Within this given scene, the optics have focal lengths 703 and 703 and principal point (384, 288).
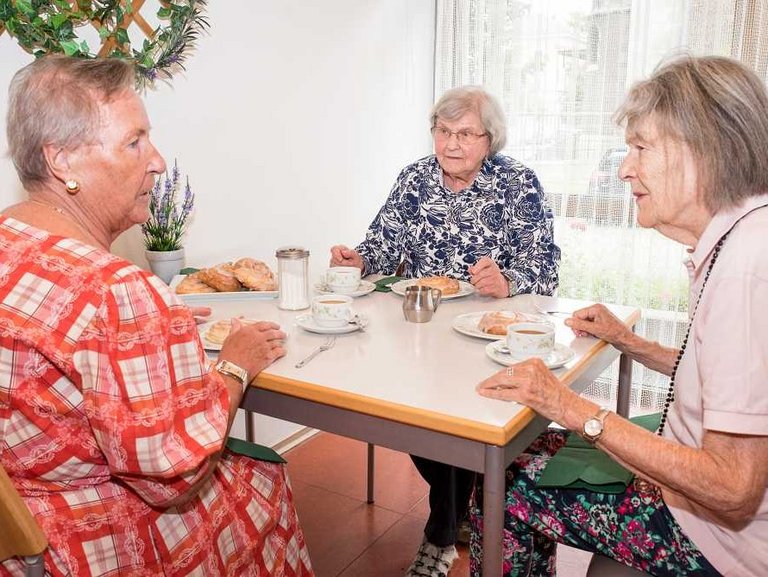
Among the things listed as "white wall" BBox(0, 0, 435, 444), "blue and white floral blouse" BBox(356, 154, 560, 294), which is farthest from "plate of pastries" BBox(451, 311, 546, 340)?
"white wall" BBox(0, 0, 435, 444)

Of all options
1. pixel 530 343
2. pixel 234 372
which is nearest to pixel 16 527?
pixel 234 372

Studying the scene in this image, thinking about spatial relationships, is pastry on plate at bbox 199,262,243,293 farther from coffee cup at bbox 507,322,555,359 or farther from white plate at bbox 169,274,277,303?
coffee cup at bbox 507,322,555,359

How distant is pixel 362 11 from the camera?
310 cm

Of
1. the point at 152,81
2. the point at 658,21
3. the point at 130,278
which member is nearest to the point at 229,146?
the point at 152,81

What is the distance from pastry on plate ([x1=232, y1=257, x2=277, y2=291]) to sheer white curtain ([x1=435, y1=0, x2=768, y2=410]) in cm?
190

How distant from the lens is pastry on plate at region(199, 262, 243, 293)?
192cm

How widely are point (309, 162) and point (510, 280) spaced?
1172 mm

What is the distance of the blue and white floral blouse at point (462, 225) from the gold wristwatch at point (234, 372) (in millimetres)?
1110

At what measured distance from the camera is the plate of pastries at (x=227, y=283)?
6.26 feet

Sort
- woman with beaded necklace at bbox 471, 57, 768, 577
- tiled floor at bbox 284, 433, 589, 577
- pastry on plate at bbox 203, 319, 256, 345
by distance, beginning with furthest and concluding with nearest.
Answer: tiled floor at bbox 284, 433, 589, 577
pastry on plate at bbox 203, 319, 256, 345
woman with beaded necklace at bbox 471, 57, 768, 577

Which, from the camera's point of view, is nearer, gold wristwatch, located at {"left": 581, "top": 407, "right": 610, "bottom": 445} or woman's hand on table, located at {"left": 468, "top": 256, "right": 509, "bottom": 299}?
gold wristwatch, located at {"left": 581, "top": 407, "right": 610, "bottom": 445}

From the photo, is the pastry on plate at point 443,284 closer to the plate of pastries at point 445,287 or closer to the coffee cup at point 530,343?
the plate of pastries at point 445,287

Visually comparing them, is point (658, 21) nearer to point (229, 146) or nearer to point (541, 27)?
point (541, 27)

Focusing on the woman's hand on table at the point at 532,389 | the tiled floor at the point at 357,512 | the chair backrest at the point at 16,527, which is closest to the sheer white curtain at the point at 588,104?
the tiled floor at the point at 357,512
